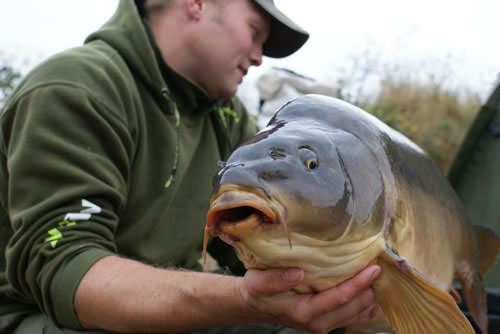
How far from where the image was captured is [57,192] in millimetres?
1108

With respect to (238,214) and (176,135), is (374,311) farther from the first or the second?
(176,135)

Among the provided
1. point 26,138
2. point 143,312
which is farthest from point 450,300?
point 26,138

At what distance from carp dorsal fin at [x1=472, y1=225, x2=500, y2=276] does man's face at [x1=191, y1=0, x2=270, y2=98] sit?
0.91 meters

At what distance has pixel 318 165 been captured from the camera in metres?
0.72

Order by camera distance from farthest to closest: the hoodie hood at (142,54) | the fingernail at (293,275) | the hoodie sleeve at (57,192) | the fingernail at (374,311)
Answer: the hoodie hood at (142,54) → the hoodie sleeve at (57,192) → the fingernail at (374,311) → the fingernail at (293,275)

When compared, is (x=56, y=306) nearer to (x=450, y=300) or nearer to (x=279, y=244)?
(x=279, y=244)

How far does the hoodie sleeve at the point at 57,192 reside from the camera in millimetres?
1082

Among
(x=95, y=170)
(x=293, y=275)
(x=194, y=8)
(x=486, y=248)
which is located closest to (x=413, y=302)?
(x=293, y=275)

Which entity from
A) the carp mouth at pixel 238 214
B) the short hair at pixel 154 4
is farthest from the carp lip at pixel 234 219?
the short hair at pixel 154 4

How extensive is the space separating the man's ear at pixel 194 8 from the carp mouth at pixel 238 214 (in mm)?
1101

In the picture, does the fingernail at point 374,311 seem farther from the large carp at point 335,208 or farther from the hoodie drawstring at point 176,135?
the hoodie drawstring at point 176,135

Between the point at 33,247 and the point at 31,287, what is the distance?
0.32 ft

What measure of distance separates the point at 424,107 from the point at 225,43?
497 centimetres

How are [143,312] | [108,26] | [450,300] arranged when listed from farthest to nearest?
[108,26] → [143,312] → [450,300]
